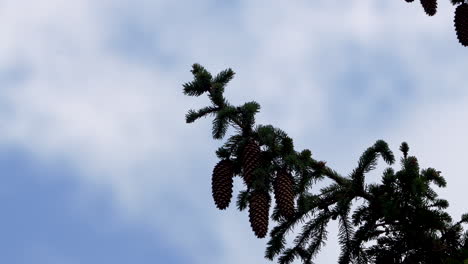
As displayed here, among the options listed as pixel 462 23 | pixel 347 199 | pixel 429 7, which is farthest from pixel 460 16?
pixel 347 199

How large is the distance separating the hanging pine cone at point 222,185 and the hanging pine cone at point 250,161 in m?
0.23

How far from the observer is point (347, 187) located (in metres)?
6.72

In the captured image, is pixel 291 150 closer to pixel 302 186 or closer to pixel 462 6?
pixel 302 186

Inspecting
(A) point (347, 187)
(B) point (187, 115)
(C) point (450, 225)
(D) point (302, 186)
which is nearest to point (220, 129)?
(B) point (187, 115)

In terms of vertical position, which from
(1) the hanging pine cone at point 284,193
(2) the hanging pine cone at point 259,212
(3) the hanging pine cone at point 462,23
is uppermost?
(3) the hanging pine cone at point 462,23

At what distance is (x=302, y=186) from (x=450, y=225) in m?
1.79

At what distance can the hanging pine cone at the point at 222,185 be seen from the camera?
5934 millimetres

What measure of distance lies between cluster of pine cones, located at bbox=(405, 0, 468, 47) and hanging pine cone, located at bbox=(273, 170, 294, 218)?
230 centimetres

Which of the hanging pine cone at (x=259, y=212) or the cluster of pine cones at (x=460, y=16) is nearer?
the hanging pine cone at (x=259, y=212)

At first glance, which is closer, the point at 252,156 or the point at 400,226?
the point at 252,156

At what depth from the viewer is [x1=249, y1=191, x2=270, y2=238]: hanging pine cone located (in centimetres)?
570

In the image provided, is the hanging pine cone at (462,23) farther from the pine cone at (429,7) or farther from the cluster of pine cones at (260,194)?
the cluster of pine cones at (260,194)

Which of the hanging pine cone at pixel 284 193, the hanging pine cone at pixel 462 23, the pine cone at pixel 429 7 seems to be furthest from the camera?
the pine cone at pixel 429 7

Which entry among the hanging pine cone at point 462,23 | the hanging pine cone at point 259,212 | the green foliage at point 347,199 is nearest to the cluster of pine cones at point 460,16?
the hanging pine cone at point 462,23
